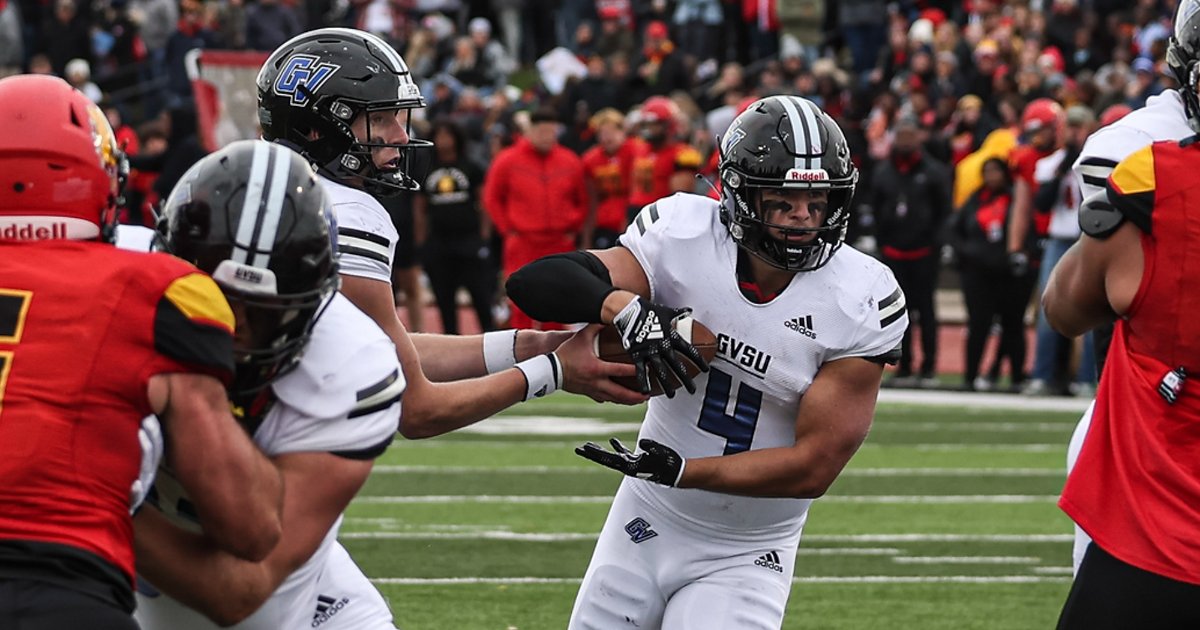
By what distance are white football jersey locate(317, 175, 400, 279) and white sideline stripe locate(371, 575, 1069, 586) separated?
10.5 feet

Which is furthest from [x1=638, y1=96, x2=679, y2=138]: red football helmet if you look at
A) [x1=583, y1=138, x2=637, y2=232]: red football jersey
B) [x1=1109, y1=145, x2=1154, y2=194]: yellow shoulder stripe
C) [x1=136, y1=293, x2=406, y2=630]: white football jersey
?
[x1=136, y1=293, x2=406, y2=630]: white football jersey

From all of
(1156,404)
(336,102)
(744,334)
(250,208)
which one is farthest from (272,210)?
(1156,404)

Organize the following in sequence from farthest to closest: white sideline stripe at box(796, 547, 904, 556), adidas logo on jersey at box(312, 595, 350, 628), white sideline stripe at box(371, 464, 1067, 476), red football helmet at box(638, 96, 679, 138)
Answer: red football helmet at box(638, 96, 679, 138), white sideline stripe at box(371, 464, 1067, 476), white sideline stripe at box(796, 547, 904, 556), adidas logo on jersey at box(312, 595, 350, 628)

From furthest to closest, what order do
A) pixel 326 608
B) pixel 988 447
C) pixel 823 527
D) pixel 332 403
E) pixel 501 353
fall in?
pixel 988 447, pixel 823 527, pixel 501 353, pixel 326 608, pixel 332 403

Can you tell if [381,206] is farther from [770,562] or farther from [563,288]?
[770,562]

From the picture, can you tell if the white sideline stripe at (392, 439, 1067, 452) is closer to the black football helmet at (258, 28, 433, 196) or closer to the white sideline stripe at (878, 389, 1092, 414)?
the white sideline stripe at (878, 389, 1092, 414)

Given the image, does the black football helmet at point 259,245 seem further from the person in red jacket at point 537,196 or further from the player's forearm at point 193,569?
the person in red jacket at point 537,196

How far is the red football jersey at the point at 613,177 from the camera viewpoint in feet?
48.0

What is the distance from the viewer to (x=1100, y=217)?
11.3 ft

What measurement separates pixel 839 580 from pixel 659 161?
23.7ft

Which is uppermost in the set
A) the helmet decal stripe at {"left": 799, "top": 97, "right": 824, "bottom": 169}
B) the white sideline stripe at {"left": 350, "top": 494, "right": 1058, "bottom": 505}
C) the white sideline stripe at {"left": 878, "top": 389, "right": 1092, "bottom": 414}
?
the helmet decal stripe at {"left": 799, "top": 97, "right": 824, "bottom": 169}

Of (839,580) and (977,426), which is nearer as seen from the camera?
(839,580)

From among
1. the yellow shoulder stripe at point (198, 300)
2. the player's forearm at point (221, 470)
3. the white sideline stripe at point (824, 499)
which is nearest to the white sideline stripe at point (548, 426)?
the white sideline stripe at point (824, 499)

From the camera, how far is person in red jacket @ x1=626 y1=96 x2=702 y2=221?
13.8 meters
